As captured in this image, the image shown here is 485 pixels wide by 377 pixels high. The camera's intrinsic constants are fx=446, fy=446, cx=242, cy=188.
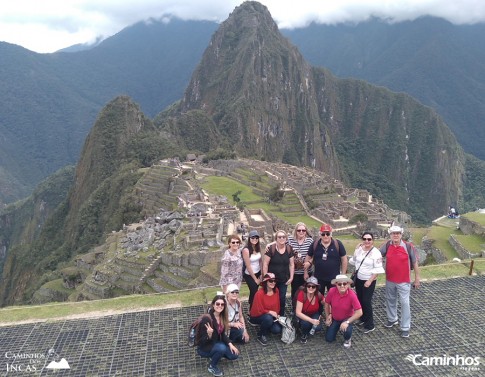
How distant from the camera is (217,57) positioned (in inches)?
5945

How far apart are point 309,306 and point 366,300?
1026 millimetres

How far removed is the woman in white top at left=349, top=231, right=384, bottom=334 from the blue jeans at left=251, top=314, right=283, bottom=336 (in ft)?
4.95

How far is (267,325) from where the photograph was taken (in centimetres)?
743

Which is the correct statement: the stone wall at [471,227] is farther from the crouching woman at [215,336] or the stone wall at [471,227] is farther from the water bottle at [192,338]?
the water bottle at [192,338]

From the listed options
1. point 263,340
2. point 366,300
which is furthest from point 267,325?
point 366,300

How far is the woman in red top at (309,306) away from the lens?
288 inches

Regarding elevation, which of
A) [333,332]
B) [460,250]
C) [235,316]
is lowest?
[460,250]

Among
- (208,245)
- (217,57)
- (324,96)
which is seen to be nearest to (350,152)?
(324,96)

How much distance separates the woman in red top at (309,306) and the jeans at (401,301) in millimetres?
1223

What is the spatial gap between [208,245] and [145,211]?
2263 cm

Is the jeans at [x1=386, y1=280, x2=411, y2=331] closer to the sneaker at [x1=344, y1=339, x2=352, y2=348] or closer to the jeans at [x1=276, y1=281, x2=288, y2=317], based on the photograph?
the sneaker at [x1=344, y1=339, x2=352, y2=348]

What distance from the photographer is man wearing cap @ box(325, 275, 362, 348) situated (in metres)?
7.05

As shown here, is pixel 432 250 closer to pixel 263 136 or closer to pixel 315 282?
pixel 315 282

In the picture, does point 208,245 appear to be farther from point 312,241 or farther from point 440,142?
point 440,142
